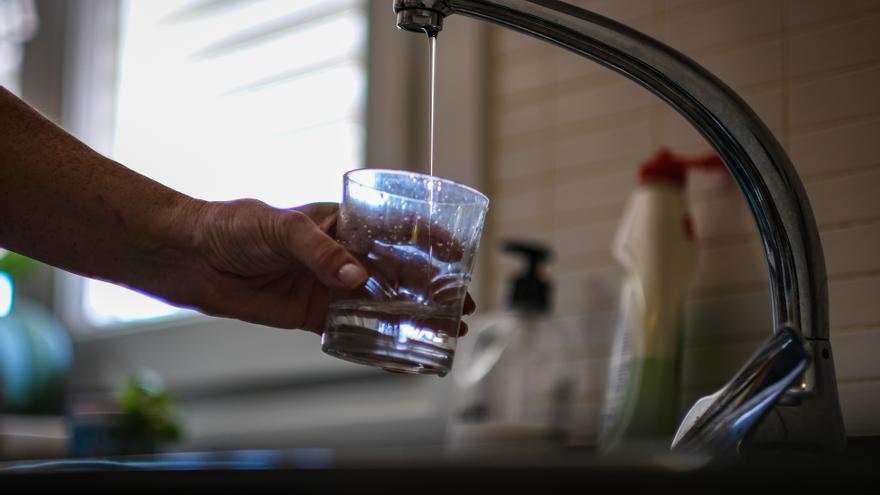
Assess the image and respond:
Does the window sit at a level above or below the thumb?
above

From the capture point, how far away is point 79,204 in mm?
901

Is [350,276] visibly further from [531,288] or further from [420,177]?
[531,288]

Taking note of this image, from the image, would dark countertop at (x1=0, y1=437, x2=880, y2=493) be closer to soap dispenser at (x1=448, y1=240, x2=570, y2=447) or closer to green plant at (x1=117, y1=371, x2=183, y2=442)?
soap dispenser at (x1=448, y1=240, x2=570, y2=447)

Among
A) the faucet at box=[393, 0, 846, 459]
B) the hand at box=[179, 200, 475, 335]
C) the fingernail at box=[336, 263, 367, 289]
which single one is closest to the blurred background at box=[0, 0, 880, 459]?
the faucet at box=[393, 0, 846, 459]

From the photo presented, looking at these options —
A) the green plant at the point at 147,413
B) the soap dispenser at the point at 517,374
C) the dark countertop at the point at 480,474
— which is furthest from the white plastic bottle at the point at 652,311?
the green plant at the point at 147,413

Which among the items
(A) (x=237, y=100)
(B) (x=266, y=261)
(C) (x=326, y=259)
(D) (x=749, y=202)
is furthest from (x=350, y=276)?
(A) (x=237, y=100)

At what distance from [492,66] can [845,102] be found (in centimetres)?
55

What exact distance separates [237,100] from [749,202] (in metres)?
1.36

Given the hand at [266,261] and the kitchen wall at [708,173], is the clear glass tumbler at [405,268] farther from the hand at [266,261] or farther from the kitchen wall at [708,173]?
the kitchen wall at [708,173]

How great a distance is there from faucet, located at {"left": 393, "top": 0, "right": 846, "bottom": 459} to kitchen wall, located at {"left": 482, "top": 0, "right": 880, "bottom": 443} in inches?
10.3

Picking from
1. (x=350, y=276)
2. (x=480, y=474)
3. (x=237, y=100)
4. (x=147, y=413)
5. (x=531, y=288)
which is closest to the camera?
(x=480, y=474)

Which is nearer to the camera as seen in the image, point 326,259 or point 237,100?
point 326,259

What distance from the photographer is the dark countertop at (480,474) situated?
42 centimetres

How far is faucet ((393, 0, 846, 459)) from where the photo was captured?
0.69 metres
